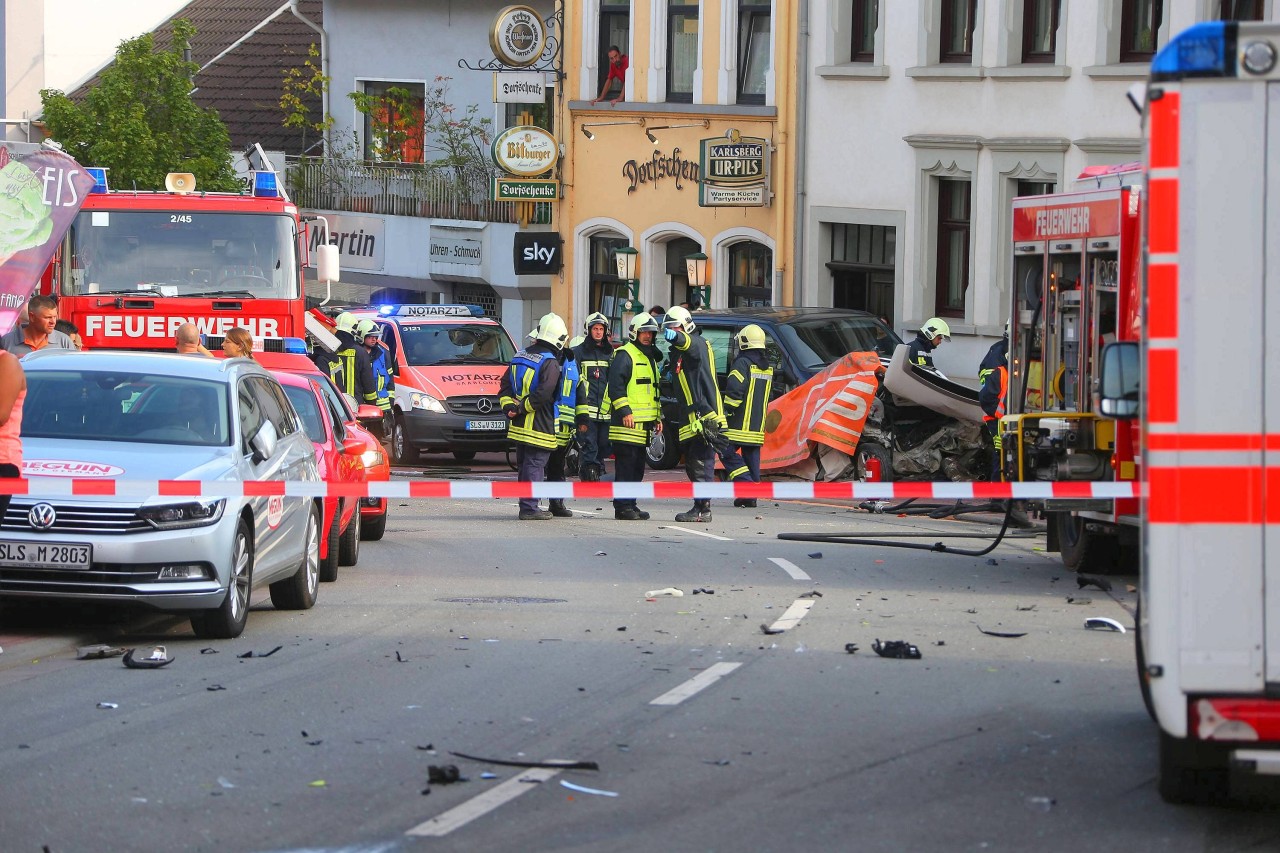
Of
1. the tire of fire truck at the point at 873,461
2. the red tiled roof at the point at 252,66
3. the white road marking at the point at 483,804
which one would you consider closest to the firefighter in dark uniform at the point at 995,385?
the tire of fire truck at the point at 873,461

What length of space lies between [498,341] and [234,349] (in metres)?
12.1

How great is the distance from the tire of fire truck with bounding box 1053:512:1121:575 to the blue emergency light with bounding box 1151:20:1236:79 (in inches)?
313

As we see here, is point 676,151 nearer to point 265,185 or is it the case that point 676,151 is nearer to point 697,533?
point 265,185

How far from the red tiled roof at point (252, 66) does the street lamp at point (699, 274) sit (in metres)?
16.0

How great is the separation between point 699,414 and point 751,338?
88 cm

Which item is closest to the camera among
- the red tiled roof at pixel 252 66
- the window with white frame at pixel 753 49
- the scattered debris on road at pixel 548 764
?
the scattered debris on road at pixel 548 764

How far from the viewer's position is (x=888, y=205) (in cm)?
2903

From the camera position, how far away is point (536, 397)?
18750mm

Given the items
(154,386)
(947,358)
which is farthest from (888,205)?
(154,386)

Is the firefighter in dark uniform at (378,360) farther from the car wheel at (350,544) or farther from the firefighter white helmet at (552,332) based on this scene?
the car wheel at (350,544)

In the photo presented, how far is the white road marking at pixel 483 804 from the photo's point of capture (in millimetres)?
7008

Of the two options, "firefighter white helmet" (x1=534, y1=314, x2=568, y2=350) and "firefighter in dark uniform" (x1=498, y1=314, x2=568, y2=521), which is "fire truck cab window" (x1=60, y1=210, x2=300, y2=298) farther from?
"firefighter white helmet" (x1=534, y1=314, x2=568, y2=350)

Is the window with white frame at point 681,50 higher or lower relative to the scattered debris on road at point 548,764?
higher

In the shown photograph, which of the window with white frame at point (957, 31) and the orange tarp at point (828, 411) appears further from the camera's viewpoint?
the window with white frame at point (957, 31)
